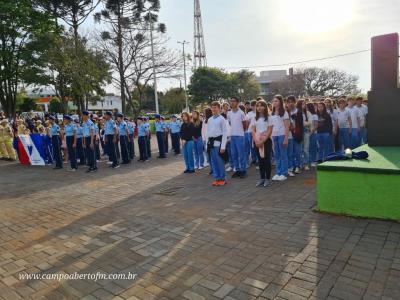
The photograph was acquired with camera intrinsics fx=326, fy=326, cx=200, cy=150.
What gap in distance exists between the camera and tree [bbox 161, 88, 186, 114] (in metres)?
55.2

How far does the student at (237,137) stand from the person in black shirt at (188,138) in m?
1.34

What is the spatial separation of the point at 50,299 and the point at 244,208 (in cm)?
324

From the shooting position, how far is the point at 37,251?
438 cm

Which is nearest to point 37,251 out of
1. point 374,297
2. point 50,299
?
point 50,299

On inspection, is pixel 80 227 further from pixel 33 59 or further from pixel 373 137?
pixel 33 59

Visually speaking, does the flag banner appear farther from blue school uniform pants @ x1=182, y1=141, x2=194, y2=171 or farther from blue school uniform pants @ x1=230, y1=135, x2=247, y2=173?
blue school uniform pants @ x1=230, y1=135, x2=247, y2=173

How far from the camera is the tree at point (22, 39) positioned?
25.9m

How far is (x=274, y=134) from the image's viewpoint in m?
7.28

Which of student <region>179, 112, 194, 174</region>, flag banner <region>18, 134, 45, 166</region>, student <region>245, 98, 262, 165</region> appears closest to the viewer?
student <region>245, 98, 262, 165</region>

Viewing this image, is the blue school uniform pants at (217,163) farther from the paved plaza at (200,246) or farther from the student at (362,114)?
the student at (362,114)

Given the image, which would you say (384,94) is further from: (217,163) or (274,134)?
(217,163)

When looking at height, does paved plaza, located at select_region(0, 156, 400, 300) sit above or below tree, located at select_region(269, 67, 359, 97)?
below

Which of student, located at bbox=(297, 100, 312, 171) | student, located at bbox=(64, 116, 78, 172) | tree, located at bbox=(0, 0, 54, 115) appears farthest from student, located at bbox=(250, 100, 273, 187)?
tree, located at bbox=(0, 0, 54, 115)

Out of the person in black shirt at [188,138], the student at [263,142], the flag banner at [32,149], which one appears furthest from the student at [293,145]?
the flag banner at [32,149]
